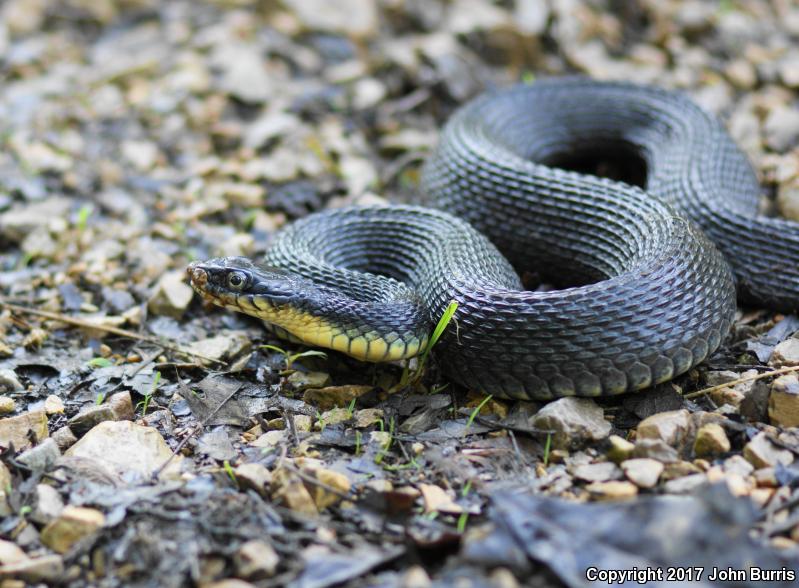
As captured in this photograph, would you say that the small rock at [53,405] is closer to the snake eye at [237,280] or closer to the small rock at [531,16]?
the snake eye at [237,280]

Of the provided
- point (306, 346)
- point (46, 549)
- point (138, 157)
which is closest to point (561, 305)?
point (306, 346)

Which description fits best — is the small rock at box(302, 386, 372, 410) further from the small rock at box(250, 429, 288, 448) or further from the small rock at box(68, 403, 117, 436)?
the small rock at box(68, 403, 117, 436)

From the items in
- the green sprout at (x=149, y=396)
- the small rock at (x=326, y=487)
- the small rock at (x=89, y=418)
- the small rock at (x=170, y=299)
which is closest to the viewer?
the small rock at (x=326, y=487)

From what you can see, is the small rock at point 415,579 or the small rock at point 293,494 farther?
the small rock at point 293,494

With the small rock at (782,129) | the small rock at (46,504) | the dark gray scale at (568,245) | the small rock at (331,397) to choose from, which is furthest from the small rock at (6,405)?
the small rock at (782,129)

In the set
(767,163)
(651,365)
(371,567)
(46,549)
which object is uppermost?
(767,163)

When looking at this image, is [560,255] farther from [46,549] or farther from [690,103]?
[46,549]
